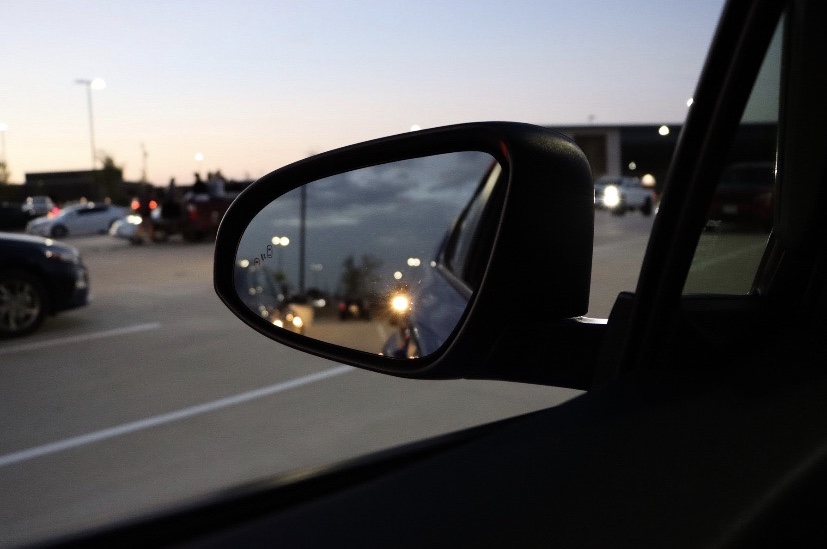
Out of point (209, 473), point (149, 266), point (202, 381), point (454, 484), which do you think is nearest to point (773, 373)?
point (454, 484)

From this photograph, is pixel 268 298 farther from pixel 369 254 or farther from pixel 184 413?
pixel 184 413

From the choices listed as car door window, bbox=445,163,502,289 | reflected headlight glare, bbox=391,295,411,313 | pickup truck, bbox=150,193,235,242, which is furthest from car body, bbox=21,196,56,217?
reflected headlight glare, bbox=391,295,411,313

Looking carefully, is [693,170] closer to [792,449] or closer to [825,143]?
[825,143]

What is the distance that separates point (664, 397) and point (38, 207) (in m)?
56.6

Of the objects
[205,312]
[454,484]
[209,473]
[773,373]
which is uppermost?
[773,373]

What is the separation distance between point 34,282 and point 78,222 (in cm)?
3033

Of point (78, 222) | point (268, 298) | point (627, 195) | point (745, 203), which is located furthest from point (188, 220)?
point (745, 203)

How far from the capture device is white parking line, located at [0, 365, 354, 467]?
192 inches

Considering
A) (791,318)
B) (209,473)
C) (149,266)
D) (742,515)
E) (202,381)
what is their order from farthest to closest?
(149,266)
(202,381)
(209,473)
(791,318)
(742,515)

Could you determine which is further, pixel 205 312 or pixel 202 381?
pixel 205 312

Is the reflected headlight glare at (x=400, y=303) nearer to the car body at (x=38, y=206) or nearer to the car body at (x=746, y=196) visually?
the car body at (x=746, y=196)

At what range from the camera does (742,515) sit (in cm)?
108

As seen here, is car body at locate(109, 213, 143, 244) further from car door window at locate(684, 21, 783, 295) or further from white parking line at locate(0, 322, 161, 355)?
car door window at locate(684, 21, 783, 295)

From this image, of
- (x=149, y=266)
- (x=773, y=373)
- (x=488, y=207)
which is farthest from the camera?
(x=149, y=266)
